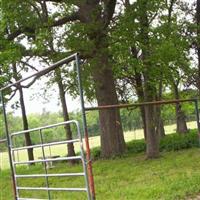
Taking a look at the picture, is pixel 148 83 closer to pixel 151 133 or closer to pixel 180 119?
pixel 151 133

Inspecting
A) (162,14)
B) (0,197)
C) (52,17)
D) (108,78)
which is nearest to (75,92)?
(108,78)

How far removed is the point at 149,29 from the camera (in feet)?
62.0

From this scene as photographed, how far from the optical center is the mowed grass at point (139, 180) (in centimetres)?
1138

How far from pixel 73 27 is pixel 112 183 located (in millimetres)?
6958

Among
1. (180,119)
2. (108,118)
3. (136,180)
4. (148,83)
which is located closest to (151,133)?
(148,83)

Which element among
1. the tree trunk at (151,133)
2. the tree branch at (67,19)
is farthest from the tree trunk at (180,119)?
the tree branch at (67,19)

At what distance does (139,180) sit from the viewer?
1426cm

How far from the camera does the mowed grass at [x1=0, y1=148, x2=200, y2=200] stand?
1138 cm

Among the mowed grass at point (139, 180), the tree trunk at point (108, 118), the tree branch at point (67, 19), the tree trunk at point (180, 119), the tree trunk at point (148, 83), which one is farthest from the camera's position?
the tree trunk at point (180, 119)

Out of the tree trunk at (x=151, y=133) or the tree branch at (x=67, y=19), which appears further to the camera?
the tree branch at (x=67, y=19)

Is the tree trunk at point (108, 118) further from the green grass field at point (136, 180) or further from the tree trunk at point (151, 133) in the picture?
the tree trunk at point (151, 133)

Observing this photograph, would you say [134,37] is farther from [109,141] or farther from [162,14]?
[109,141]

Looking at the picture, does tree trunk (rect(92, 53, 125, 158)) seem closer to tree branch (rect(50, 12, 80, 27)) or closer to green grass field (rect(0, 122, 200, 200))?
green grass field (rect(0, 122, 200, 200))

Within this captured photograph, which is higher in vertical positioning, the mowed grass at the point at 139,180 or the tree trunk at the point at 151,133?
the tree trunk at the point at 151,133
